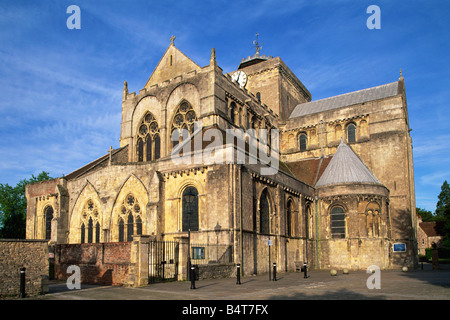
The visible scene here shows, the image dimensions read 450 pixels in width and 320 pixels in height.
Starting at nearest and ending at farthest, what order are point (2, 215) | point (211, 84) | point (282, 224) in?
point (282, 224), point (211, 84), point (2, 215)

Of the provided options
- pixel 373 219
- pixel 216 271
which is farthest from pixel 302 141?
pixel 216 271

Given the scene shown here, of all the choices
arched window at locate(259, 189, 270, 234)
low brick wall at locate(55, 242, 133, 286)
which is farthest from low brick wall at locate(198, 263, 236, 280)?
arched window at locate(259, 189, 270, 234)

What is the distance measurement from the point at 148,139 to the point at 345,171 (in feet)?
57.2

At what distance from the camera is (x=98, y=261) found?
2119 cm

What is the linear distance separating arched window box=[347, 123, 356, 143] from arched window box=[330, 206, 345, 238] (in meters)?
9.63

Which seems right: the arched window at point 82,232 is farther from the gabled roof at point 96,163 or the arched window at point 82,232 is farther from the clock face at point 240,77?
the clock face at point 240,77

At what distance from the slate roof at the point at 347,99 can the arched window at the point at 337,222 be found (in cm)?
1522

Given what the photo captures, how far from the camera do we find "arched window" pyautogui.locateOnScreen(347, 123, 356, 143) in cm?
4106

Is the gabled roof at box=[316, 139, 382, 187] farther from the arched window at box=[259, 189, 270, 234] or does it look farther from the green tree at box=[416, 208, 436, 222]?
the green tree at box=[416, 208, 436, 222]

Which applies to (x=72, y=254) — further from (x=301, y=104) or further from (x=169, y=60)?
(x=301, y=104)

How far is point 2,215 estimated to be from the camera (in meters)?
55.0

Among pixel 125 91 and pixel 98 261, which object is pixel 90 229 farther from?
pixel 125 91

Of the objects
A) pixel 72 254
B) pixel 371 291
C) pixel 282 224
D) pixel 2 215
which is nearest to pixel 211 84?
pixel 282 224
